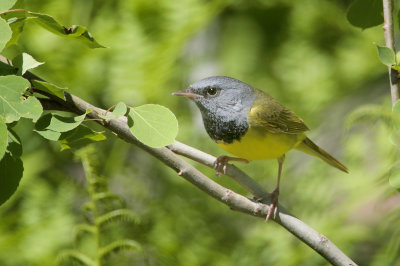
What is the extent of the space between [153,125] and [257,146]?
0.98m

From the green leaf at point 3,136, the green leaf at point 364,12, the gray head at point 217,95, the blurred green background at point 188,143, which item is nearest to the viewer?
the green leaf at point 3,136

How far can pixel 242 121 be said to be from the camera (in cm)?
207

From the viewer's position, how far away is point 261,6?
144 inches

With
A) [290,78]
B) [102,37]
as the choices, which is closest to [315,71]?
[290,78]

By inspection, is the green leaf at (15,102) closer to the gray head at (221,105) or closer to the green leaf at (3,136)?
the green leaf at (3,136)

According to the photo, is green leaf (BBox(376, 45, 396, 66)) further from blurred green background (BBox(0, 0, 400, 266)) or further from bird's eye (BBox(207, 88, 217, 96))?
blurred green background (BBox(0, 0, 400, 266))

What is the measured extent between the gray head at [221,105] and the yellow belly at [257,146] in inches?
1.1

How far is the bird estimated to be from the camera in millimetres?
1996

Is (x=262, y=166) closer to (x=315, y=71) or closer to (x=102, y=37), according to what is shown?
(x=315, y=71)

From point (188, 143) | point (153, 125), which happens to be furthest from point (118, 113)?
point (188, 143)

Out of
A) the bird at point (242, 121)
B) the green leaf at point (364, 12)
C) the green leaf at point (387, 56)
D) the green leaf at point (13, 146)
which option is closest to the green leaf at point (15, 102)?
the green leaf at point (13, 146)

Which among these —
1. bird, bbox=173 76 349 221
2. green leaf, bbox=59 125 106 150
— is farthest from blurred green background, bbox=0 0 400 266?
green leaf, bbox=59 125 106 150

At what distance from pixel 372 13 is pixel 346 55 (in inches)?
87.4

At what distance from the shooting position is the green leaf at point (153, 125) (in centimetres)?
105
